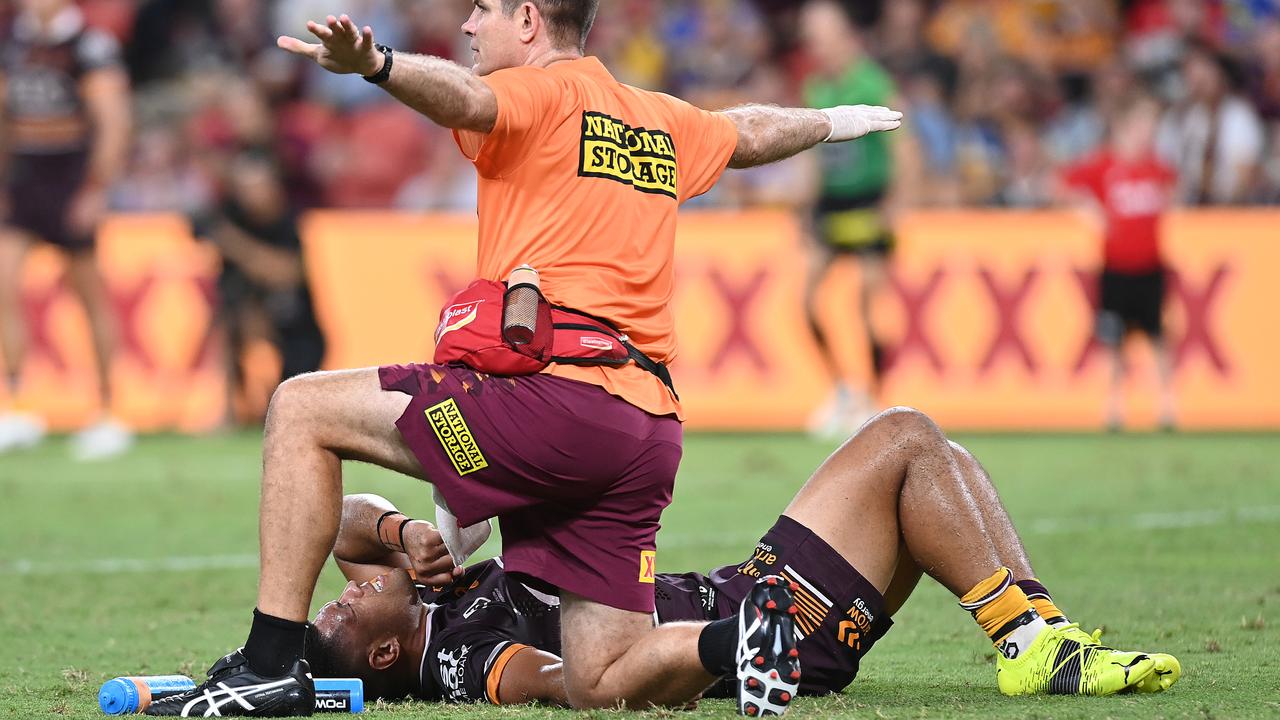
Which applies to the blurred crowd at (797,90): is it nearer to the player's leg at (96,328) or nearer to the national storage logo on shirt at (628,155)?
the player's leg at (96,328)

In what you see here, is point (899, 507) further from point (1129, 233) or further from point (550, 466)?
point (1129, 233)

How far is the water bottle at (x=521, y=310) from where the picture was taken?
431 centimetres

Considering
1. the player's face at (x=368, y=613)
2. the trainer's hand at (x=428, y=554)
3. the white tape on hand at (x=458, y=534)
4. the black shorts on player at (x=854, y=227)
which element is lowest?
the player's face at (x=368, y=613)

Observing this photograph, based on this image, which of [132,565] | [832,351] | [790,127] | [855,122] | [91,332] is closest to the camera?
[790,127]

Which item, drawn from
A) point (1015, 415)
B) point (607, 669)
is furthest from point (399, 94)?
point (1015, 415)

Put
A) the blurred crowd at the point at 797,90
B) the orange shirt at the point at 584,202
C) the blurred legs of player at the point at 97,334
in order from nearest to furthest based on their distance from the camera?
the orange shirt at the point at 584,202 → the blurred legs of player at the point at 97,334 → the blurred crowd at the point at 797,90

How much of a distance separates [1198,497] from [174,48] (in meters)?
13.9

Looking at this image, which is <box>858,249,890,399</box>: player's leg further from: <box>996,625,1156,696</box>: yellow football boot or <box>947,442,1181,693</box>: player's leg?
<box>996,625,1156,696</box>: yellow football boot

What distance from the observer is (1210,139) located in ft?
49.8

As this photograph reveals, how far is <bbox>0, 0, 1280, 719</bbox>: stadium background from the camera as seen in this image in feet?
20.1

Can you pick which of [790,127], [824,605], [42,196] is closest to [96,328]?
[42,196]

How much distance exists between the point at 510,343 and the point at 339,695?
97 centimetres

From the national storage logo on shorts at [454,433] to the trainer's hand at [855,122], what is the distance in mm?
1587

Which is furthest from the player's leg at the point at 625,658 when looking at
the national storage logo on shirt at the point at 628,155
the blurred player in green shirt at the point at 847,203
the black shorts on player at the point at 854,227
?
the black shorts on player at the point at 854,227
